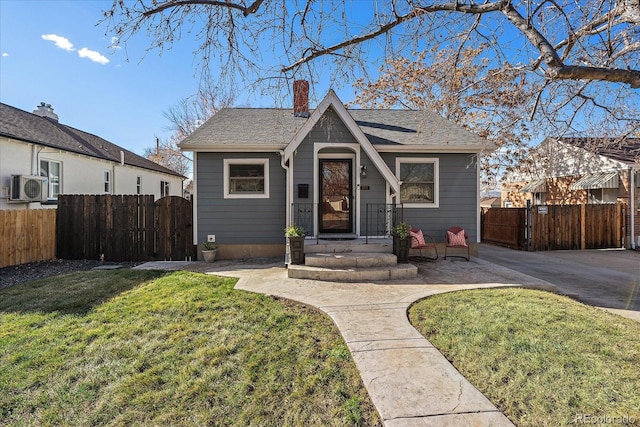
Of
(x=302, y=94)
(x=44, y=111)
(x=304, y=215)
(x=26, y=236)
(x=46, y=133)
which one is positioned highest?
(x=44, y=111)

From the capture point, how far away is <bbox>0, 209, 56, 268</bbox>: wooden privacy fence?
7.82 meters

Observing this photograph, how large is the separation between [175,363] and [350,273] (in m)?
3.89

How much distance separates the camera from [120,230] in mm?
9148

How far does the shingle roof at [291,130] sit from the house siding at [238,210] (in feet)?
1.47

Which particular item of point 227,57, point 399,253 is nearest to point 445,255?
point 399,253

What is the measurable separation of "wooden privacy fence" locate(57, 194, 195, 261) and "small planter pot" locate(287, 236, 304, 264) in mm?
3767

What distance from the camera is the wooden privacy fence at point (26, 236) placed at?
25.7 ft

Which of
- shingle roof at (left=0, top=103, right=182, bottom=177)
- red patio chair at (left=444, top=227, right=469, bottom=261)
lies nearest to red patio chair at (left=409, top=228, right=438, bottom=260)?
red patio chair at (left=444, top=227, right=469, bottom=261)

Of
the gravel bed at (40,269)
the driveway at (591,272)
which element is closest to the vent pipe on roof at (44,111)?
the gravel bed at (40,269)

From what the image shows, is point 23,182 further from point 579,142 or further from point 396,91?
point 396,91

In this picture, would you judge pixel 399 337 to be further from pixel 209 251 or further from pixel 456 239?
pixel 209 251

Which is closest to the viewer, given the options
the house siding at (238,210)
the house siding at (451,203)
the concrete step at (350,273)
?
the concrete step at (350,273)

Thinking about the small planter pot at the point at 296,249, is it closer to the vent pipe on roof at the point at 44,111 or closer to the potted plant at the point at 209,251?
the potted plant at the point at 209,251

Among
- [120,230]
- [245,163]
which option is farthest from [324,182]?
[120,230]
